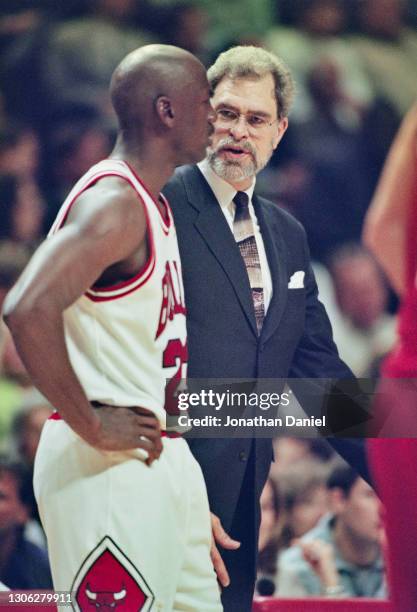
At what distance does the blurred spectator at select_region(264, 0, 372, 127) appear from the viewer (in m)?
3.00

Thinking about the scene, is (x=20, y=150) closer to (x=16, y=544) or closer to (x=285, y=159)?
(x=285, y=159)

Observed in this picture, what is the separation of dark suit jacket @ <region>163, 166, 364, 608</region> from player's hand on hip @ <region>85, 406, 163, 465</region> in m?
0.51

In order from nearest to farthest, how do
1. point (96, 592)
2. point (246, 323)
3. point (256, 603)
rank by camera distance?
point (96, 592) → point (246, 323) → point (256, 603)

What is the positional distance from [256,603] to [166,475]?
894mm

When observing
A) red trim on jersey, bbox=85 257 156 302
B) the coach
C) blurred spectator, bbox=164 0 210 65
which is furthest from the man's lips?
red trim on jersey, bbox=85 257 156 302

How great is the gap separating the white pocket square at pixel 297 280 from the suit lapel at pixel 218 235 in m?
0.15

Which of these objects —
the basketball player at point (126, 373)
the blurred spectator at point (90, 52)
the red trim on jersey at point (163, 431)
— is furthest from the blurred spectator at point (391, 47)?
the red trim on jersey at point (163, 431)

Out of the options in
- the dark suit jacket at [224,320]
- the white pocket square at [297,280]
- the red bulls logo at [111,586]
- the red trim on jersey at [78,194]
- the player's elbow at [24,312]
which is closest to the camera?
the player's elbow at [24,312]

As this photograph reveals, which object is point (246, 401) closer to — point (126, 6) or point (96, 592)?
point (96, 592)

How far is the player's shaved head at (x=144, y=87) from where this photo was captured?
93.0 inches

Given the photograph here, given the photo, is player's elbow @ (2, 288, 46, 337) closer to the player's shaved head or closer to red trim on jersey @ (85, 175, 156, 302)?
red trim on jersey @ (85, 175, 156, 302)

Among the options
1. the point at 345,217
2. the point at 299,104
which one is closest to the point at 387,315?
the point at 345,217

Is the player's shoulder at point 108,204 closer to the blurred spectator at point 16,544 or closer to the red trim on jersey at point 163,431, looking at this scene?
the red trim on jersey at point 163,431

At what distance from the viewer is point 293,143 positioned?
9.84 ft
